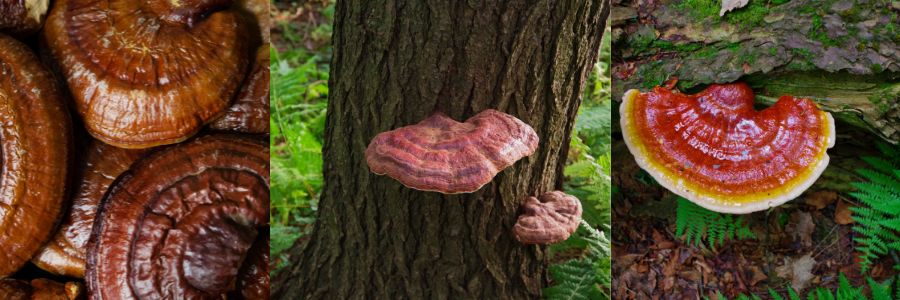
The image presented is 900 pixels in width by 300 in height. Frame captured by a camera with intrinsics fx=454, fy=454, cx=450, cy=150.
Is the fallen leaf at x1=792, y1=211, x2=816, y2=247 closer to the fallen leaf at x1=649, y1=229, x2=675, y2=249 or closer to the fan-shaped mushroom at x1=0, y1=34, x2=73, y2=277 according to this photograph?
the fallen leaf at x1=649, y1=229, x2=675, y2=249

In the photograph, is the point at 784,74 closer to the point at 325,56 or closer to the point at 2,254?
the point at 2,254

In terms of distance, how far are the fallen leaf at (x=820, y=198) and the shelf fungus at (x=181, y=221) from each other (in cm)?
301

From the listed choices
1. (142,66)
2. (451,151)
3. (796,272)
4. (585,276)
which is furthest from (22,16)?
(796,272)

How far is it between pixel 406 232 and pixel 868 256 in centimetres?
271

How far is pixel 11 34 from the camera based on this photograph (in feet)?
4.46

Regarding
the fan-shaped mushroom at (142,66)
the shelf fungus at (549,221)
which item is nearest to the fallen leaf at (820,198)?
the shelf fungus at (549,221)

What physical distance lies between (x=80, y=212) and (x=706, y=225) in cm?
282

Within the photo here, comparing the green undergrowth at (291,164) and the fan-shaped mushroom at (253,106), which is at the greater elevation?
the fan-shaped mushroom at (253,106)

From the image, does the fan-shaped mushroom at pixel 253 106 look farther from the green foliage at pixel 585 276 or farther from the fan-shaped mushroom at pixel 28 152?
the green foliage at pixel 585 276

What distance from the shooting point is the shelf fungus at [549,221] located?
1752 mm

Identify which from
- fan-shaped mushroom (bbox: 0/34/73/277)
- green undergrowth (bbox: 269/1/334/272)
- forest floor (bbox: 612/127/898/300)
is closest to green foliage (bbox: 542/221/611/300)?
forest floor (bbox: 612/127/898/300)

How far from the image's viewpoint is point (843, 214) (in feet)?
8.82

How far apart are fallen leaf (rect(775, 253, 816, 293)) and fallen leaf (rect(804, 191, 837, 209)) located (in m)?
0.36

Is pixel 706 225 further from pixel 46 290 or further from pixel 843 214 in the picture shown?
pixel 46 290
